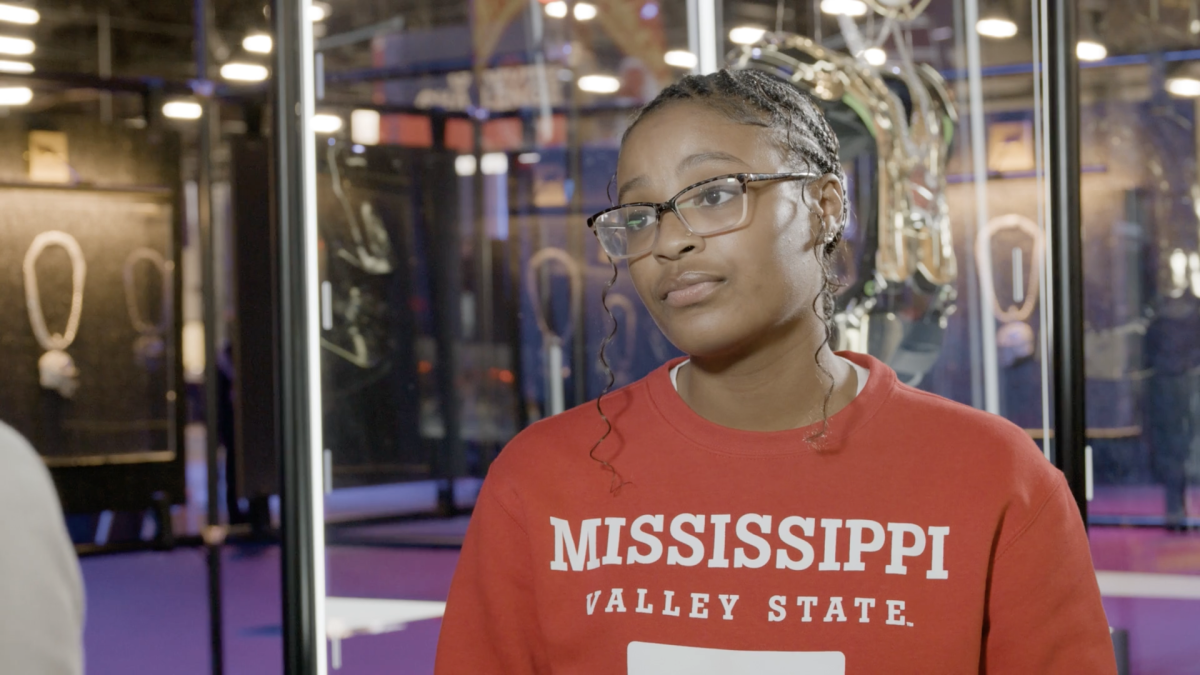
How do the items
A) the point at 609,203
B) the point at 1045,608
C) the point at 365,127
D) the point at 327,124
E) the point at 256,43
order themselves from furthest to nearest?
the point at 256,43, the point at 365,127, the point at 327,124, the point at 609,203, the point at 1045,608

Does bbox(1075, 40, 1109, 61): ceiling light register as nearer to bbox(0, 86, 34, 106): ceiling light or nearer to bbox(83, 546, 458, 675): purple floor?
bbox(83, 546, 458, 675): purple floor

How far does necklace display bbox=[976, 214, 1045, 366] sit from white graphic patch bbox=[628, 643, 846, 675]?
235cm

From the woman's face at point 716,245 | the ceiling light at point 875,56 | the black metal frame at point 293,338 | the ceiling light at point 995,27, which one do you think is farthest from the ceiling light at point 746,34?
the woman's face at point 716,245

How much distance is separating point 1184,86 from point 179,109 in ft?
15.2

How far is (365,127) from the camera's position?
176 inches

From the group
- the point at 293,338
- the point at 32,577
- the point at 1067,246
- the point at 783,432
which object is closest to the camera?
the point at 32,577

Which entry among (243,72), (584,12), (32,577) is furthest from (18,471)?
(243,72)

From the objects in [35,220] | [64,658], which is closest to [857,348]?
[64,658]

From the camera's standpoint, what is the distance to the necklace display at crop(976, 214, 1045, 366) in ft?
10.4

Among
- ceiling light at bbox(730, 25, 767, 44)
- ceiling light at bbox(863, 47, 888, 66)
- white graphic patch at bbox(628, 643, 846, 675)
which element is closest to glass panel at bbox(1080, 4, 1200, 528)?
ceiling light at bbox(863, 47, 888, 66)

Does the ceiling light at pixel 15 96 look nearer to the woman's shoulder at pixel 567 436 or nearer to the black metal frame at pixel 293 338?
the black metal frame at pixel 293 338

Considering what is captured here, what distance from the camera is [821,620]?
1.05m

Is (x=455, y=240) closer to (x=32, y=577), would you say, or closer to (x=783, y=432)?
(x=783, y=432)

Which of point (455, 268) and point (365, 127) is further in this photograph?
point (455, 268)
